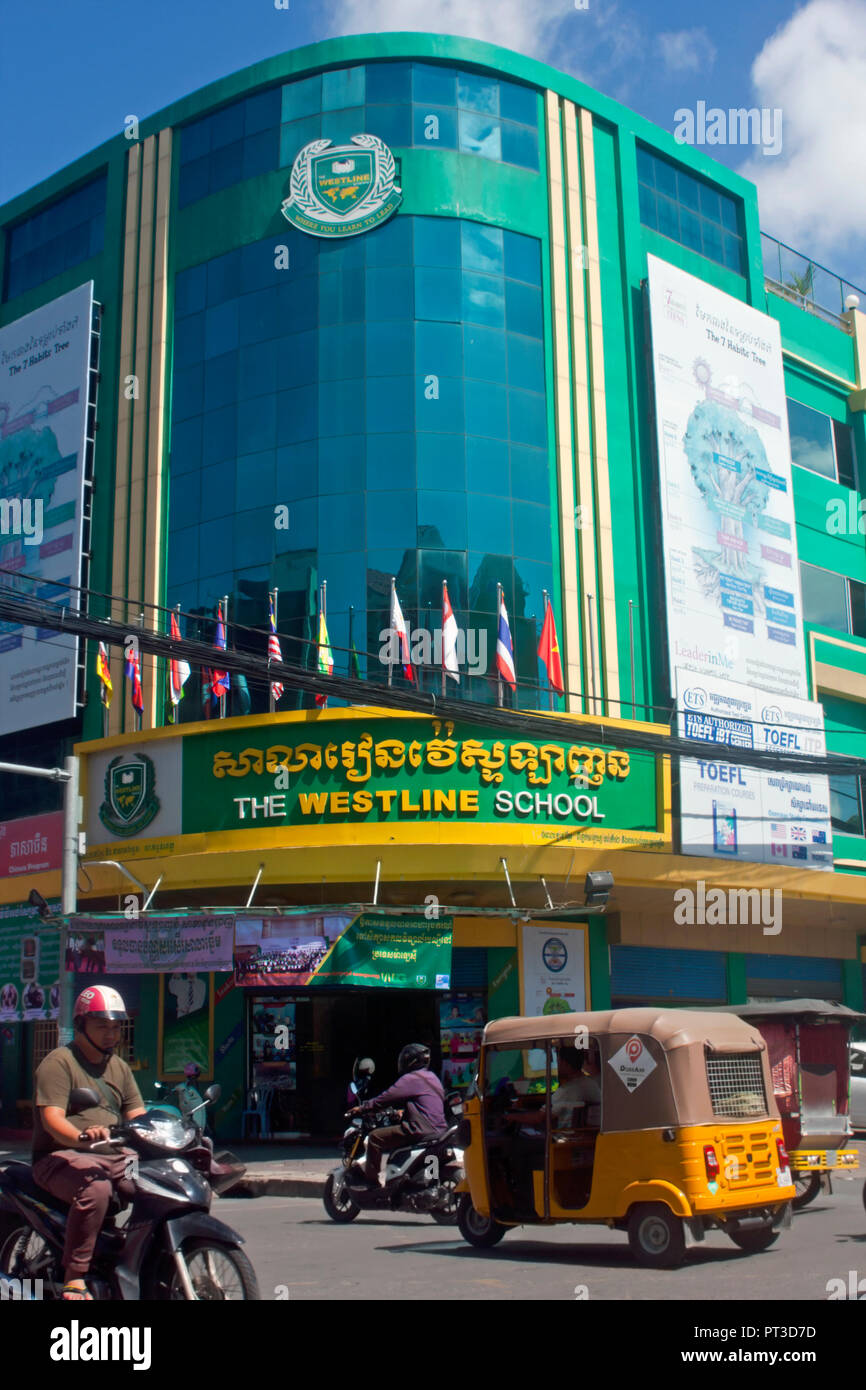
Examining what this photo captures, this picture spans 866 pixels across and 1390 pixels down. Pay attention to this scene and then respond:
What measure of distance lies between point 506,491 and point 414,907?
25.1ft

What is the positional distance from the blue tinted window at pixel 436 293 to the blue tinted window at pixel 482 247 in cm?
50

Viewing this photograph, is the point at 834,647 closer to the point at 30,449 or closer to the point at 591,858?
the point at 591,858

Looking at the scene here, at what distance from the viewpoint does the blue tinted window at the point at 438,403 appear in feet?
76.2

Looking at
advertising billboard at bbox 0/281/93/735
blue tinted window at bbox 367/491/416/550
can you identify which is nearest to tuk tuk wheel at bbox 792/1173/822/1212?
blue tinted window at bbox 367/491/416/550

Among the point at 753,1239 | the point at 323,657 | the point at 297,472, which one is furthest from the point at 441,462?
the point at 753,1239

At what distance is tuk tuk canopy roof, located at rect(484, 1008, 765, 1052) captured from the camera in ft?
31.9

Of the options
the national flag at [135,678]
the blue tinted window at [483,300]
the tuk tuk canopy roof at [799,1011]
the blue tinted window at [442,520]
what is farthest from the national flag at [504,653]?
the tuk tuk canopy roof at [799,1011]

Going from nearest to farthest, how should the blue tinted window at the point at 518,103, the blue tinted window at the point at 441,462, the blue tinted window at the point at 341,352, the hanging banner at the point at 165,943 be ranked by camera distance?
the hanging banner at the point at 165,943 → the blue tinted window at the point at 441,462 → the blue tinted window at the point at 341,352 → the blue tinted window at the point at 518,103

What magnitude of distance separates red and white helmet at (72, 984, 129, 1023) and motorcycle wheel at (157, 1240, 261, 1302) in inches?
45.9

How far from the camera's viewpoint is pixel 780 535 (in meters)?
27.0

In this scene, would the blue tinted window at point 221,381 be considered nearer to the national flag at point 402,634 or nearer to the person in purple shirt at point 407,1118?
the national flag at point 402,634

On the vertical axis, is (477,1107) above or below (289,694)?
below
